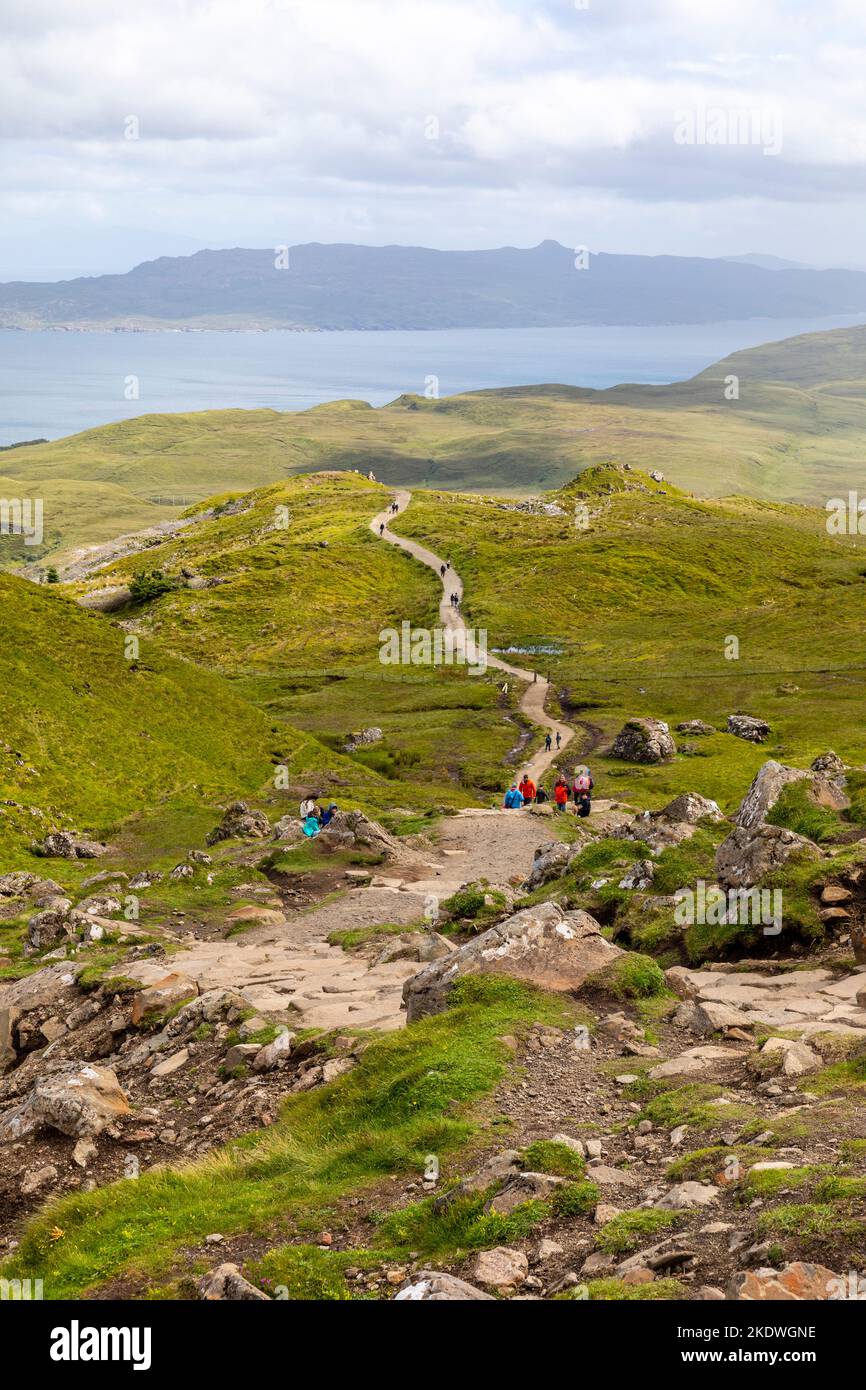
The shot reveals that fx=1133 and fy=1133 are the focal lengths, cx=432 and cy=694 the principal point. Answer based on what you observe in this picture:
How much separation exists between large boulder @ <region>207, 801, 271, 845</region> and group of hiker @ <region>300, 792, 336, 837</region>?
5.65 feet

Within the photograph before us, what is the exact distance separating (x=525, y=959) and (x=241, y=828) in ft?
86.9

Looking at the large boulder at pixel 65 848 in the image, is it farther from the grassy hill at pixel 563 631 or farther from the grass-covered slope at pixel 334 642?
the grass-covered slope at pixel 334 642

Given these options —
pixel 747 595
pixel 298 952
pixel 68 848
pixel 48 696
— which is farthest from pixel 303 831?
pixel 747 595

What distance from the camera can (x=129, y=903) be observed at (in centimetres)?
3547

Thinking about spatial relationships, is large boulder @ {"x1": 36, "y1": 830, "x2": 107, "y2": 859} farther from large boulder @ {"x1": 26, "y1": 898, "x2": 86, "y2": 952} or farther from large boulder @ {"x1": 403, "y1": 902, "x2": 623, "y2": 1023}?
large boulder @ {"x1": 403, "y1": 902, "x2": 623, "y2": 1023}

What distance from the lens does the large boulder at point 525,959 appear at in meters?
21.8

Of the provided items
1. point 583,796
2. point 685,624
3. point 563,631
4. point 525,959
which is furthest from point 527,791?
point 685,624

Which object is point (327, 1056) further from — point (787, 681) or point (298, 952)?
point (787, 681)

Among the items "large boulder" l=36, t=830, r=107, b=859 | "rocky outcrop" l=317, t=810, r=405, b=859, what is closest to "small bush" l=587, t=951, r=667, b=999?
"rocky outcrop" l=317, t=810, r=405, b=859

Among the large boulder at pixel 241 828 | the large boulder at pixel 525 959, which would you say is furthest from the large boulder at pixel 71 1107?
the large boulder at pixel 241 828

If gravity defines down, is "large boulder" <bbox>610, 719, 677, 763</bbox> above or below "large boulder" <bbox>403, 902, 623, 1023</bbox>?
below

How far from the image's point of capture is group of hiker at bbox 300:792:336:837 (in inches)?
1756

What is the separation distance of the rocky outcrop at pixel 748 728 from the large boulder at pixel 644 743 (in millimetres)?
8874

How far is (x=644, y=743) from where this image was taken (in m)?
78.5
